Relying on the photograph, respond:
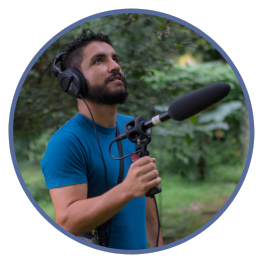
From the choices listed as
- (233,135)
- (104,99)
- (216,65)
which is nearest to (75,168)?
(104,99)

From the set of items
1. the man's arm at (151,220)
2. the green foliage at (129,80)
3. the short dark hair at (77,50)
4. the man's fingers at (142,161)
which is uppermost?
the green foliage at (129,80)

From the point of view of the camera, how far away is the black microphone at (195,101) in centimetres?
117

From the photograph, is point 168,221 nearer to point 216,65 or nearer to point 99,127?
point 216,65

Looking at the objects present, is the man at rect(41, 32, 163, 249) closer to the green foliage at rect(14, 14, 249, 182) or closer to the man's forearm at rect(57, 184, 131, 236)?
the man's forearm at rect(57, 184, 131, 236)

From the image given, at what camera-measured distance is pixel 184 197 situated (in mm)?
5031

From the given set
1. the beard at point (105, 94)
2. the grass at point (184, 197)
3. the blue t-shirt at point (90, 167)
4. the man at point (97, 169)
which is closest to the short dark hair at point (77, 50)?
the man at point (97, 169)

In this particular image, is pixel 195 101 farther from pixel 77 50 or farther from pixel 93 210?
pixel 77 50

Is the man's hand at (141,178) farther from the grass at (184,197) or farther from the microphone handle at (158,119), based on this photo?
the grass at (184,197)

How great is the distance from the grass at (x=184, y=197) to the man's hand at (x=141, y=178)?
2.72 metres

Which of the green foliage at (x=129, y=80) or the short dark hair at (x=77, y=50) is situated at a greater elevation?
the green foliage at (x=129, y=80)

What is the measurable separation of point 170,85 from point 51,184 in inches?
73.9

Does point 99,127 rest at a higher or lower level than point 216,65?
lower

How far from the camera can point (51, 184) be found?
1389 millimetres

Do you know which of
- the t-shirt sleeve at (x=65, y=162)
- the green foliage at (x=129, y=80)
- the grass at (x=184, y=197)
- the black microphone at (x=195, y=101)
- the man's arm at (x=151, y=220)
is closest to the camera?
the black microphone at (x=195, y=101)
